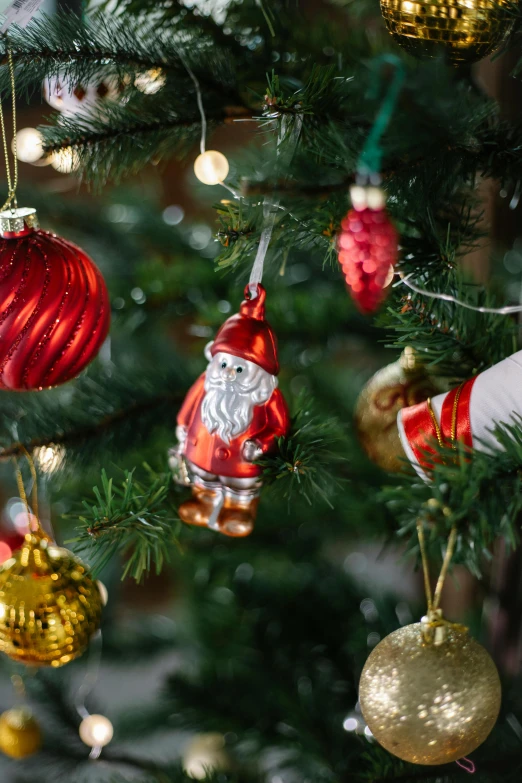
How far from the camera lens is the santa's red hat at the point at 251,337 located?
51 cm

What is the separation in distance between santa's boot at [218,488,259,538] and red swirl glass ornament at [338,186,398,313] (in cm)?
19

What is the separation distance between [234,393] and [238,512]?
0.10 m

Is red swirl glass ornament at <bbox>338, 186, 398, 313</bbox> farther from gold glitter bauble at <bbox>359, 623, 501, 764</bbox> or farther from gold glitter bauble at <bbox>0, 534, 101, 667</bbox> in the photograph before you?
gold glitter bauble at <bbox>0, 534, 101, 667</bbox>

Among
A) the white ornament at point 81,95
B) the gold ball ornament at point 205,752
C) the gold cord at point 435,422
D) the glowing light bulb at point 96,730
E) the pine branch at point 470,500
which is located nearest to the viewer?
the pine branch at point 470,500

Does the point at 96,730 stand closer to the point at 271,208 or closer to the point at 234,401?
the point at 234,401

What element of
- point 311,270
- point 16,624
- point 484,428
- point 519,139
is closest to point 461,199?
point 519,139

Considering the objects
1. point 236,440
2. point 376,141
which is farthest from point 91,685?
point 376,141

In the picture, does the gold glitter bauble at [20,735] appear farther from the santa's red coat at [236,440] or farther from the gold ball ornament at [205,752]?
the santa's red coat at [236,440]

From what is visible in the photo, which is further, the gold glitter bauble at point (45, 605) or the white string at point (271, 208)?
the gold glitter bauble at point (45, 605)

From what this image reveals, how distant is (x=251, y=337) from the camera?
52cm

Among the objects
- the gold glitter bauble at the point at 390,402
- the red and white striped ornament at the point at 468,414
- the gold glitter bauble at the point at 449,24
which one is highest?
the gold glitter bauble at the point at 449,24

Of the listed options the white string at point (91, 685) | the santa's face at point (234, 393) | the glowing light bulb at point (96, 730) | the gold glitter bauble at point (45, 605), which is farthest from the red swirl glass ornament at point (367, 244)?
the glowing light bulb at point (96, 730)

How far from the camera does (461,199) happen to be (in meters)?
0.58

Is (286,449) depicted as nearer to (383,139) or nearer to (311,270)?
(383,139)
